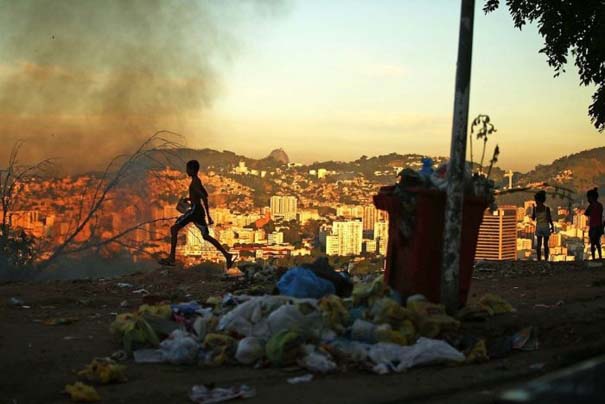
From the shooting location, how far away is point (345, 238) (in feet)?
79.0

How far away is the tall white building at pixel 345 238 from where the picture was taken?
2283cm

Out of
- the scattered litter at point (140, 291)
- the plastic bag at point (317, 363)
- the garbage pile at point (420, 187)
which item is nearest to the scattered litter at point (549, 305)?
the garbage pile at point (420, 187)

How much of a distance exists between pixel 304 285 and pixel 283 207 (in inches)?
1099

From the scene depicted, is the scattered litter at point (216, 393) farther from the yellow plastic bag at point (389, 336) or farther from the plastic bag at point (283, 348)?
the yellow plastic bag at point (389, 336)

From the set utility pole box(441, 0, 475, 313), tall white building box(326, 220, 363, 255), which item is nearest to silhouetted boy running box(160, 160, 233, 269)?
utility pole box(441, 0, 475, 313)

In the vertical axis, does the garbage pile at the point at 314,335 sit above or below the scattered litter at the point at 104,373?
above

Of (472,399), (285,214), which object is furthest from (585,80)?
(285,214)

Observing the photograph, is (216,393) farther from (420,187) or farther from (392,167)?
(392,167)

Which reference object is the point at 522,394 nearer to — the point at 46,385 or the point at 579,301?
the point at 46,385

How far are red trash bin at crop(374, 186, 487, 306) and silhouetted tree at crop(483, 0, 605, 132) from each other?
594cm

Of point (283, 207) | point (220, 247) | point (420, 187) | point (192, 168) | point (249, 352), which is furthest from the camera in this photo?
point (283, 207)

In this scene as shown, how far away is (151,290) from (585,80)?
24.5 feet

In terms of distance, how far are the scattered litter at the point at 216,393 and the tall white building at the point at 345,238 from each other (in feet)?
58.0

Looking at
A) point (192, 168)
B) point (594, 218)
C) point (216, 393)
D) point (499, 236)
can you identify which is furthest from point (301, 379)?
point (499, 236)
